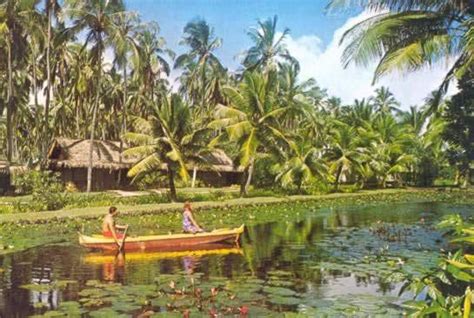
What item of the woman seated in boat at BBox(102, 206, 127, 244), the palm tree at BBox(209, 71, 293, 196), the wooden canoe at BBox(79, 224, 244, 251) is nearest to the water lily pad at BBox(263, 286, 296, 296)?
the wooden canoe at BBox(79, 224, 244, 251)

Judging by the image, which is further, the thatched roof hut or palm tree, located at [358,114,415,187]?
palm tree, located at [358,114,415,187]

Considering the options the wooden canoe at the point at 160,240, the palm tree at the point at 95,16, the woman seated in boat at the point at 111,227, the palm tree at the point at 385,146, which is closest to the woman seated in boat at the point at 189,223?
the wooden canoe at the point at 160,240

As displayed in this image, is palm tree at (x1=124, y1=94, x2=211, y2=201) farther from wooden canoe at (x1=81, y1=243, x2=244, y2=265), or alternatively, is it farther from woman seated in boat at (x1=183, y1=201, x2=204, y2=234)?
wooden canoe at (x1=81, y1=243, x2=244, y2=265)

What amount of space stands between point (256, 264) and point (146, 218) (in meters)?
10.2

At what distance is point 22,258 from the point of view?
14.0 m

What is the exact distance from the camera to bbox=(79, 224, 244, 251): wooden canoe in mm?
14586

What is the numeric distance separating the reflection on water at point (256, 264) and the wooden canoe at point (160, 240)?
0.23 meters

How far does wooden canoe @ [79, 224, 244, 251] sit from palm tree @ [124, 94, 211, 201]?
498 inches

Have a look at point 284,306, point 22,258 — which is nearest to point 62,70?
point 22,258

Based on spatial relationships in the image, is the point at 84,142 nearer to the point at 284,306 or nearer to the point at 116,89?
the point at 116,89

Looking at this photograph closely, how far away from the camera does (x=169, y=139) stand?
28469mm

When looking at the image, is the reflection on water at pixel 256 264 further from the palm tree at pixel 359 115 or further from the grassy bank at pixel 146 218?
the palm tree at pixel 359 115

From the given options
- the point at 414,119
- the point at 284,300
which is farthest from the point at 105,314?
the point at 414,119

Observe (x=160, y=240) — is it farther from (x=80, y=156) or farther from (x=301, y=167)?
(x=80, y=156)
